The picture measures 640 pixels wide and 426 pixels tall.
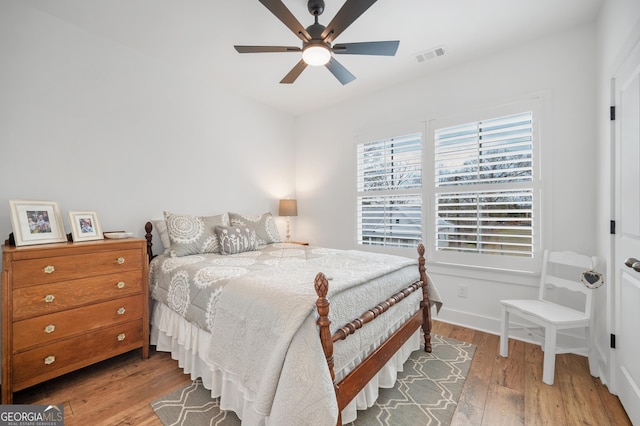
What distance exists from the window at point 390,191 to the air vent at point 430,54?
0.81 meters

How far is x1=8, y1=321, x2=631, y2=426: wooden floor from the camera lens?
1604 mm

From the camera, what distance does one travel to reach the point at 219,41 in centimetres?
254

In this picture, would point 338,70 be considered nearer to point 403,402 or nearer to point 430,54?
point 430,54

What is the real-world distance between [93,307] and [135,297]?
0.90 feet

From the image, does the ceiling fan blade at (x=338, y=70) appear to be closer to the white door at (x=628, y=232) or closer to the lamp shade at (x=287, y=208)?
the white door at (x=628, y=232)

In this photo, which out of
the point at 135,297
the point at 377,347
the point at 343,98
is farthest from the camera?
the point at 343,98

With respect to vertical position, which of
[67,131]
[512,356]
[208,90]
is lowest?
[512,356]

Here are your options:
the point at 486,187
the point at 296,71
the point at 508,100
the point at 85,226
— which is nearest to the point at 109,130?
the point at 85,226

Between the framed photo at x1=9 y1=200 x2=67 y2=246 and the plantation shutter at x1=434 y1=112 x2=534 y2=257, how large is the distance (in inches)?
138

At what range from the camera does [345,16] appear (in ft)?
5.45

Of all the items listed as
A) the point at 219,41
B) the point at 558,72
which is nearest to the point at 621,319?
the point at 558,72

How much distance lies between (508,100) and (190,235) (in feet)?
11.1

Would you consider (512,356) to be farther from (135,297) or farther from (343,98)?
(343,98)

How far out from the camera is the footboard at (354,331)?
1214 mm
